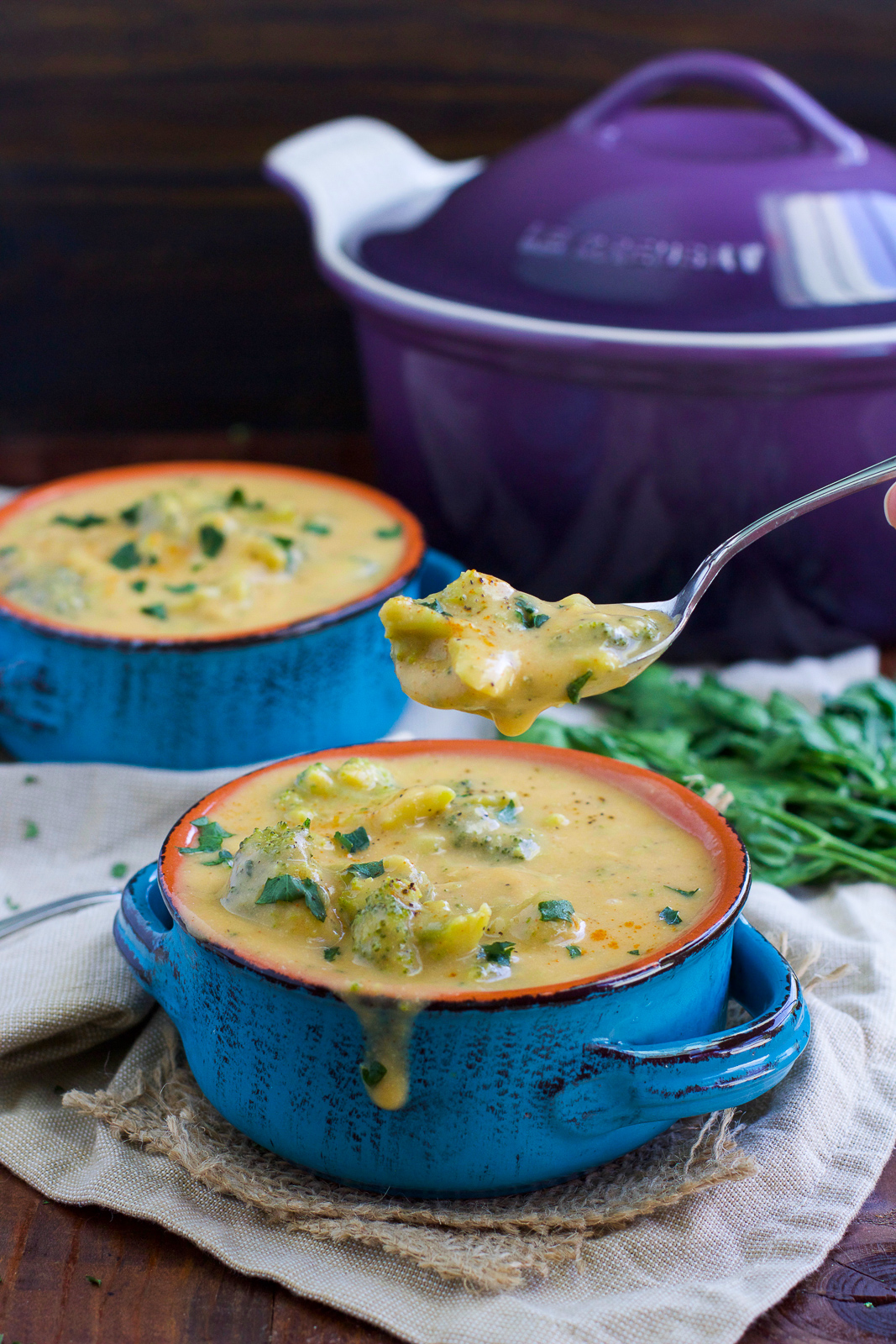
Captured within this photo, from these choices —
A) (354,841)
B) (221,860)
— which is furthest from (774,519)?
(221,860)

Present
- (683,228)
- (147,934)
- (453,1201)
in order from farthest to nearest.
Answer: (683,228) → (147,934) → (453,1201)

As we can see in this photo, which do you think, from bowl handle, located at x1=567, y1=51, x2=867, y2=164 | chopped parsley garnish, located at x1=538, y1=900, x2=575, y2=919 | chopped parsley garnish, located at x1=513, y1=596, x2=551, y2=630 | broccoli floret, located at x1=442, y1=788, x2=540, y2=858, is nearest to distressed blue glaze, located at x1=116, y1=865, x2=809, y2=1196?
chopped parsley garnish, located at x1=538, y1=900, x2=575, y2=919

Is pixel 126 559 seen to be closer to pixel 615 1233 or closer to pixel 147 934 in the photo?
pixel 147 934

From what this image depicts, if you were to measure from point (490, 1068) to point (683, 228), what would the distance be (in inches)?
61.3

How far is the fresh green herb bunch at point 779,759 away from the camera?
71.9 inches

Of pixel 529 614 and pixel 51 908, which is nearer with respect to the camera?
pixel 529 614

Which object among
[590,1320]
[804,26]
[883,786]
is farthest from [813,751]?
[804,26]

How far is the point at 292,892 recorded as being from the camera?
1.25 meters

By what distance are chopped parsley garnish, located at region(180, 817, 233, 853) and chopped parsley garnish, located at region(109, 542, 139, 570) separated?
0.81 m

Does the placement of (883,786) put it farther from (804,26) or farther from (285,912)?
(804,26)

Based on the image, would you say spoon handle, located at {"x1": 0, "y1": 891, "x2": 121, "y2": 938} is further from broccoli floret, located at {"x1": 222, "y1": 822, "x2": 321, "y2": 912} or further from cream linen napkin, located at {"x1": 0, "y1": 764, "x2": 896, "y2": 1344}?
broccoli floret, located at {"x1": 222, "y1": 822, "x2": 321, "y2": 912}

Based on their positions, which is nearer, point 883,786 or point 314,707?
point 883,786

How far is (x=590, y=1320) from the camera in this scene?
1.15 m

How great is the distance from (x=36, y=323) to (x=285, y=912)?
287 centimetres
